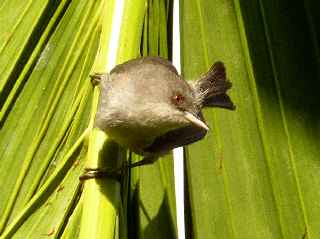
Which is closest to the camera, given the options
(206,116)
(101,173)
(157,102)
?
(101,173)

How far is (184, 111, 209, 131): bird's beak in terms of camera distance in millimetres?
1872

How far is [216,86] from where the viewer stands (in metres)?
1.95

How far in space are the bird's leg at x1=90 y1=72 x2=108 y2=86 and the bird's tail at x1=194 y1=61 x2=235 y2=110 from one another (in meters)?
0.30

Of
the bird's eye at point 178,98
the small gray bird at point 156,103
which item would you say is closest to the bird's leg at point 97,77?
the small gray bird at point 156,103

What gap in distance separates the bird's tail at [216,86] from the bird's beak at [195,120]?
0.07 metres

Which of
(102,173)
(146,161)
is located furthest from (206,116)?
(102,173)

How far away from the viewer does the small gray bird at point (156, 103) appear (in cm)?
189

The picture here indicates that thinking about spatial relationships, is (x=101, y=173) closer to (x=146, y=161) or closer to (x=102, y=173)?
(x=102, y=173)

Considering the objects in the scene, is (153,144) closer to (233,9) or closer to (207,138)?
(207,138)

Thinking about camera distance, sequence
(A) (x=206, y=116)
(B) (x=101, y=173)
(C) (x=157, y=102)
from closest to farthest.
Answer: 1. (B) (x=101, y=173)
2. (C) (x=157, y=102)
3. (A) (x=206, y=116)

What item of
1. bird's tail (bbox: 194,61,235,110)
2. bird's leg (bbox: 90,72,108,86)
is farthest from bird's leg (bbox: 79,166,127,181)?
bird's tail (bbox: 194,61,235,110)

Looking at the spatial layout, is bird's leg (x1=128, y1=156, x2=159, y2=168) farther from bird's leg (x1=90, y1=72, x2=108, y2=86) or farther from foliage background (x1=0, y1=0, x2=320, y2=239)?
bird's leg (x1=90, y1=72, x2=108, y2=86)

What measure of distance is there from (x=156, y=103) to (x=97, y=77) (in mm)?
190

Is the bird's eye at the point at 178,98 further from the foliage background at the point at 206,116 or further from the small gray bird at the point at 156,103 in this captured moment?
the foliage background at the point at 206,116
